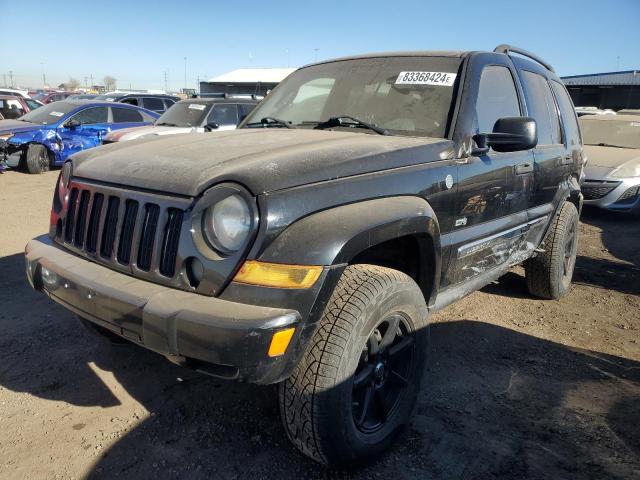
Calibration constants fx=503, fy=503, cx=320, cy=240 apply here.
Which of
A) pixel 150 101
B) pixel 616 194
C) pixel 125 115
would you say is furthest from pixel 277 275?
pixel 150 101

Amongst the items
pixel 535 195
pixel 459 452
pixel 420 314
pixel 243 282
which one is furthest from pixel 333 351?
pixel 535 195

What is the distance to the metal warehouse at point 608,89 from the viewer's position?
2820 centimetres

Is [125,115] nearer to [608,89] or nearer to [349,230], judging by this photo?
[349,230]

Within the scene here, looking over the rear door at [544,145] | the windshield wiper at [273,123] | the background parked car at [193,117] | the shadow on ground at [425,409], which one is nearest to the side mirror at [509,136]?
the rear door at [544,145]

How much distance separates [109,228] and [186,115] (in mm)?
8436

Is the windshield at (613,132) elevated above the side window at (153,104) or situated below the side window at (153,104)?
above

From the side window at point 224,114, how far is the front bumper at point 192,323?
848 centimetres

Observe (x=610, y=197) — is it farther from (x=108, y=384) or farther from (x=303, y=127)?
(x=108, y=384)

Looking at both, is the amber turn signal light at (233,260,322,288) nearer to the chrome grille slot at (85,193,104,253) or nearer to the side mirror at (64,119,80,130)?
the chrome grille slot at (85,193,104,253)

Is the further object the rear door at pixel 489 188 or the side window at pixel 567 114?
the side window at pixel 567 114

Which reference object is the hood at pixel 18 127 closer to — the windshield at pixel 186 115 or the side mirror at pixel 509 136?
the windshield at pixel 186 115

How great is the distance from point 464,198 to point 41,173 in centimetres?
1034

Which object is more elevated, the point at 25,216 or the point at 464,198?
the point at 464,198

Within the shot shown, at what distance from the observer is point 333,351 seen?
6.53 feet
